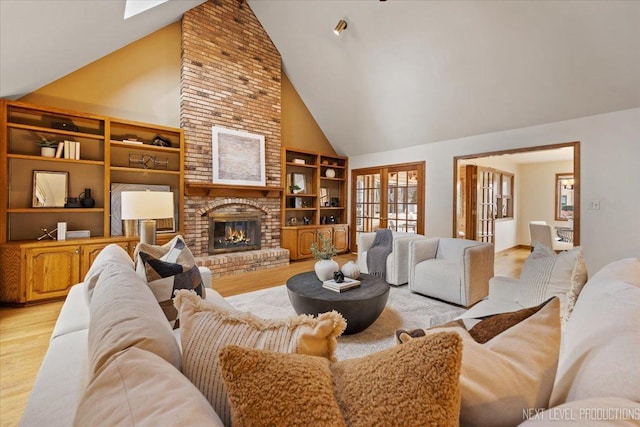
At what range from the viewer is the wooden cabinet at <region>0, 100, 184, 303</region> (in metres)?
3.12

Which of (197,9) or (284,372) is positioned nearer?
(284,372)

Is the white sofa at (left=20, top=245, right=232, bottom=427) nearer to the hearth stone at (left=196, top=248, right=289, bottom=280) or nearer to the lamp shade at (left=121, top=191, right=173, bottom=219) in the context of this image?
the lamp shade at (left=121, top=191, right=173, bottom=219)

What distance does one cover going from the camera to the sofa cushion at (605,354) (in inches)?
24.2

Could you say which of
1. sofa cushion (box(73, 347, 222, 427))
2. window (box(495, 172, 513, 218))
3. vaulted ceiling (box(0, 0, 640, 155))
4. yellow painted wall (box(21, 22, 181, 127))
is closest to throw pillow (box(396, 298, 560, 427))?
sofa cushion (box(73, 347, 222, 427))

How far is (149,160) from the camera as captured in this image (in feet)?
14.2

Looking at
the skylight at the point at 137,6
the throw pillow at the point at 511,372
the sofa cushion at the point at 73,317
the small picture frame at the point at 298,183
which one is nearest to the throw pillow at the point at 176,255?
the sofa cushion at the point at 73,317

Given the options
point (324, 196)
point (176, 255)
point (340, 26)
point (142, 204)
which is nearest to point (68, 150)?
point (142, 204)

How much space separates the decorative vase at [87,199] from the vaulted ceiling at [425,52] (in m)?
1.32

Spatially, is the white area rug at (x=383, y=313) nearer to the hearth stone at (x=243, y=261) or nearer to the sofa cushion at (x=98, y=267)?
the hearth stone at (x=243, y=261)

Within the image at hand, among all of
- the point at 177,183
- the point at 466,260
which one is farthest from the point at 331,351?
the point at 177,183

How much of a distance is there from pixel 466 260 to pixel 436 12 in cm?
302

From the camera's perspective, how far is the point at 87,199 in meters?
3.74

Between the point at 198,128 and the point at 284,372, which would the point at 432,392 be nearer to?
the point at 284,372

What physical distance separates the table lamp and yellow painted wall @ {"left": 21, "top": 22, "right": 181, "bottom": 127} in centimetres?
203
